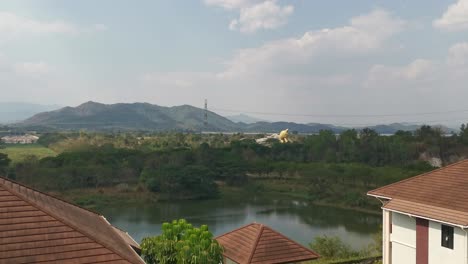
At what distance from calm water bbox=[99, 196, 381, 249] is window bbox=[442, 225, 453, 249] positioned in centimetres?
1377

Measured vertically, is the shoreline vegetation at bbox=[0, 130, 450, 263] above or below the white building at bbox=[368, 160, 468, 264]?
below

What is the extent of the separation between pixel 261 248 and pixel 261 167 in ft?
118

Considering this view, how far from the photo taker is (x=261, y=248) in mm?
8906

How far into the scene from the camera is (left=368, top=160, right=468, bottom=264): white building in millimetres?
8586

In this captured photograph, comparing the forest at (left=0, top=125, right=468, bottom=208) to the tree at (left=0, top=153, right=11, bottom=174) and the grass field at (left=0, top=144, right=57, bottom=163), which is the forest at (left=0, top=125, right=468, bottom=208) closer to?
the tree at (left=0, top=153, right=11, bottom=174)

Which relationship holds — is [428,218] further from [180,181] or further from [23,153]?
[23,153]

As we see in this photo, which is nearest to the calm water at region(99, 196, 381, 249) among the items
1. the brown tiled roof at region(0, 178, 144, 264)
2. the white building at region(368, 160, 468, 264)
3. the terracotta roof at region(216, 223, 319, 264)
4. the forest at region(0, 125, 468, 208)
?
the forest at region(0, 125, 468, 208)

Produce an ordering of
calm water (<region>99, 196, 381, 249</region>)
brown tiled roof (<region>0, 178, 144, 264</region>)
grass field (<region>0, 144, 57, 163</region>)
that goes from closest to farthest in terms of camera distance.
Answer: brown tiled roof (<region>0, 178, 144, 264</region>), calm water (<region>99, 196, 381, 249</region>), grass field (<region>0, 144, 57, 163</region>)

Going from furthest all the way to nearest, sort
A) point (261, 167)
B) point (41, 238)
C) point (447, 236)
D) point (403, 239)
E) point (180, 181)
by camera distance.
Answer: point (261, 167) → point (180, 181) → point (403, 239) → point (447, 236) → point (41, 238)

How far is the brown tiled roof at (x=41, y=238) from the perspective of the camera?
522 cm

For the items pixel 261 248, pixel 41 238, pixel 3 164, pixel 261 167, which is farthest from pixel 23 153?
pixel 41 238

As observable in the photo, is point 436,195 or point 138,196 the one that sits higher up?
point 436,195

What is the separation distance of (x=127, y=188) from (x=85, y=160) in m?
5.36

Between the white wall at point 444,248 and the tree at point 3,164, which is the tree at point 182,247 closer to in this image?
the white wall at point 444,248
